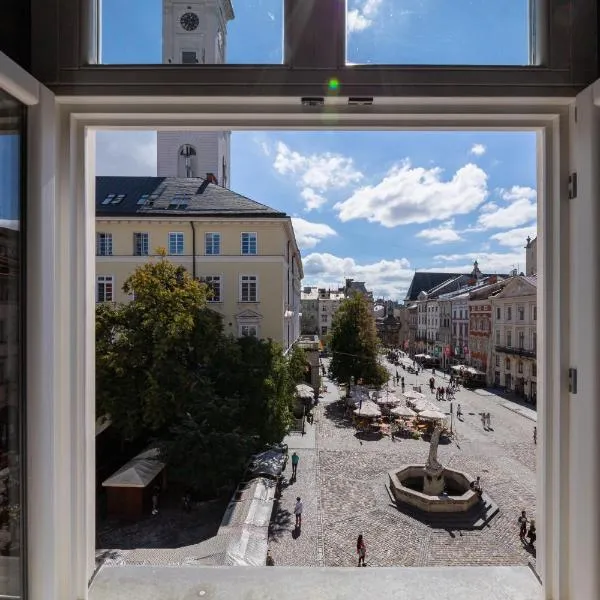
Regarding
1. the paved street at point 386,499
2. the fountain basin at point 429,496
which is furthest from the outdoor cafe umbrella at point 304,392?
the fountain basin at point 429,496

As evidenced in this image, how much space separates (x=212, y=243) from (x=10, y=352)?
30.9ft

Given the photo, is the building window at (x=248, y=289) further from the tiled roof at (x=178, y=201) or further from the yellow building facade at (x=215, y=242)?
the tiled roof at (x=178, y=201)

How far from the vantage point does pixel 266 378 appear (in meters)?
7.49

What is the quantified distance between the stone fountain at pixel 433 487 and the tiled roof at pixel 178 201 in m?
7.11

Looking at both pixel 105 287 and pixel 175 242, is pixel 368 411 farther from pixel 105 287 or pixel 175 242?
pixel 105 287

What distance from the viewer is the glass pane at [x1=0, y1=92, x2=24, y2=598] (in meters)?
0.99

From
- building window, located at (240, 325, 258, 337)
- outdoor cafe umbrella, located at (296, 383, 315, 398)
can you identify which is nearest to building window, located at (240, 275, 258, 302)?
building window, located at (240, 325, 258, 337)

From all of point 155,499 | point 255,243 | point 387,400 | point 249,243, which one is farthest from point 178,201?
point 387,400

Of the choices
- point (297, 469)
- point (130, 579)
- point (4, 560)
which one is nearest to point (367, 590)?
point (130, 579)

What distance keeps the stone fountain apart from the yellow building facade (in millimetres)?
4136

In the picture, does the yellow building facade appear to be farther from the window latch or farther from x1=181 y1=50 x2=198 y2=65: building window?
the window latch

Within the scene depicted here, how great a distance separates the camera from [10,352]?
3.34ft

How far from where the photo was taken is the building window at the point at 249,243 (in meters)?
10.7

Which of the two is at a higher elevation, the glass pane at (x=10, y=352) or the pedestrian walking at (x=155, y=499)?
the glass pane at (x=10, y=352)
